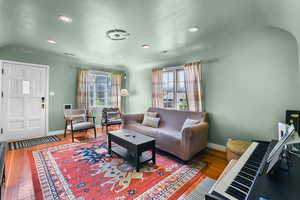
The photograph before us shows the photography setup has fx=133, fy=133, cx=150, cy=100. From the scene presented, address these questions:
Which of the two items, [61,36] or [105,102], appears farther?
[105,102]

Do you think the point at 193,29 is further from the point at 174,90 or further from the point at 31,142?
the point at 31,142

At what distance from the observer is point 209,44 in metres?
2.88

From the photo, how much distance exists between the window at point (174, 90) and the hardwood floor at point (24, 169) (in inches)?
54.9

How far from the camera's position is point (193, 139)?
2.50m

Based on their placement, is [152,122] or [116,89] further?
[116,89]

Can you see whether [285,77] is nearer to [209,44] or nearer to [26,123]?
[209,44]

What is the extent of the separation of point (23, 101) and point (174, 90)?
4.17m

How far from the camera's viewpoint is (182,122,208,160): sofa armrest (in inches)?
94.5

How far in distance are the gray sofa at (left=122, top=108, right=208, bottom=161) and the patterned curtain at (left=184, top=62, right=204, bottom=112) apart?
24cm

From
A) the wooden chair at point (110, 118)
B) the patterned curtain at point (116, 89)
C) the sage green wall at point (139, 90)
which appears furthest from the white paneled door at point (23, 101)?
the sage green wall at point (139, 90)

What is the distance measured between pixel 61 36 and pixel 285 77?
409cm

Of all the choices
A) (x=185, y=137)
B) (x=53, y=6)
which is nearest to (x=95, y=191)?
(x=185, y=137)

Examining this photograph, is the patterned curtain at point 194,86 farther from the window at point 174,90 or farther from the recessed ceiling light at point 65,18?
the recessed ceiling light at point 65,18

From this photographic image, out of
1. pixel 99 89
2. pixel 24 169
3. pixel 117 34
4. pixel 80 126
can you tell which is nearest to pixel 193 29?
pixel 117 34
